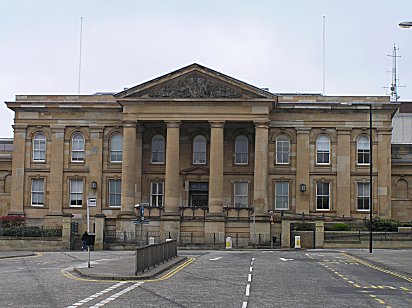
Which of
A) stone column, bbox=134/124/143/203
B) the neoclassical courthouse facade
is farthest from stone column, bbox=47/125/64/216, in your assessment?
stone column, bbox=134/124/143/203

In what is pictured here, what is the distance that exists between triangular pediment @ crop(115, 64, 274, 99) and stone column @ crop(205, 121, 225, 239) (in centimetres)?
257

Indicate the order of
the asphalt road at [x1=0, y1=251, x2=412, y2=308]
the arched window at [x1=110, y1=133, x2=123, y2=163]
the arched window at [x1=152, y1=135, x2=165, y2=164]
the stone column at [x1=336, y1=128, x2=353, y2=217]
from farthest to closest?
the arched window at [x1=152, y1=135, x2=165, y2=164] < the arched window at [x1=110, y1=133, x2=123, y2=163] < the stone column at [x1=336, y1=128, x2=353, y2=217] < the asphalt road at [x1=0, y1=251, x2=412, y2=308]

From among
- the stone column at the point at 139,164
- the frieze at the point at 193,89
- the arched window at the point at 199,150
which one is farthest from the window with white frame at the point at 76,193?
the frieze at the point at 193,89

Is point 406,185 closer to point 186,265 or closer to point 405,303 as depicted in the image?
point 186,265

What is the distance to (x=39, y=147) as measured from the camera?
226 ft

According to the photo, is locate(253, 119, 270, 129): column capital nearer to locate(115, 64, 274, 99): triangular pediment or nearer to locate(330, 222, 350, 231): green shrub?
locate(115, 64, 274, 99): triangular pediment

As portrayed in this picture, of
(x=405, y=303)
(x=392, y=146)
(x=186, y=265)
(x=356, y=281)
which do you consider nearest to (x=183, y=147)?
(x=392, y=146)

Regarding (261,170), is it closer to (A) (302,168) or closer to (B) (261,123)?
(B) (261,123)

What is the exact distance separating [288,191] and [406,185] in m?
12.0

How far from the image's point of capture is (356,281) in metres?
27.8

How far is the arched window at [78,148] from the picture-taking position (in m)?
68.2

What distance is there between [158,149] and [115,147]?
3706 millimetres

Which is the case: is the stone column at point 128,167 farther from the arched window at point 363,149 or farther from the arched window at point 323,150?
the arched window at point 363,149

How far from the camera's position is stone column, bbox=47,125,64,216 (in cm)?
6744
